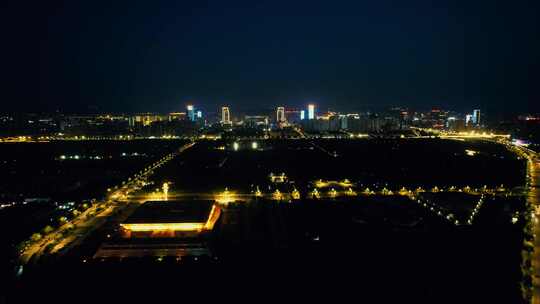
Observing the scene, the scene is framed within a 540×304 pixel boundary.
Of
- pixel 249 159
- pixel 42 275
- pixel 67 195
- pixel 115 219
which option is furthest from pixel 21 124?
pixel 42 275

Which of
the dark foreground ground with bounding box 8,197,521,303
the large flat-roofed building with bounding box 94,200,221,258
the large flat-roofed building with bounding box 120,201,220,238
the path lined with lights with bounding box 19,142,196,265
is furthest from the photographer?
the large flat-roofed building with bounding box 120,201,220,238

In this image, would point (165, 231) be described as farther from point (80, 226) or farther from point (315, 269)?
point (315, 269)

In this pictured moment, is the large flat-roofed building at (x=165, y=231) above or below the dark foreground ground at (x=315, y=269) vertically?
above

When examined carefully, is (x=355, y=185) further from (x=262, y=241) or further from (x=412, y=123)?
(x=412, y=123)

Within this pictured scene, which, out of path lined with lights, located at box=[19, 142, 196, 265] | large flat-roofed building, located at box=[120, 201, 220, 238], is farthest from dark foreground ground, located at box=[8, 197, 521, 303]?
path lined with lights, located at box=[19, 142, 196, 265]

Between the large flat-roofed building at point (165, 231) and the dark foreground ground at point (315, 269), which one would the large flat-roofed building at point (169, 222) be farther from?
the dark foreground ground at point (315, 269)

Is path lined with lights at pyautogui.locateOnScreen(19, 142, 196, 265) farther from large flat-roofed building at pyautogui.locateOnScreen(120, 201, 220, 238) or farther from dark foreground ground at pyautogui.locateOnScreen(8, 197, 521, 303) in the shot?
large flat-roofed building at pyautogui.locateOnScreen(120, 201, 220, 238)

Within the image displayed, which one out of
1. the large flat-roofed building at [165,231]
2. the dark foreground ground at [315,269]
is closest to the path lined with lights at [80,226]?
the dark foreground ground at [315,269]

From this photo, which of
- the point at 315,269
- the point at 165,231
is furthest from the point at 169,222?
the point at 315,269
